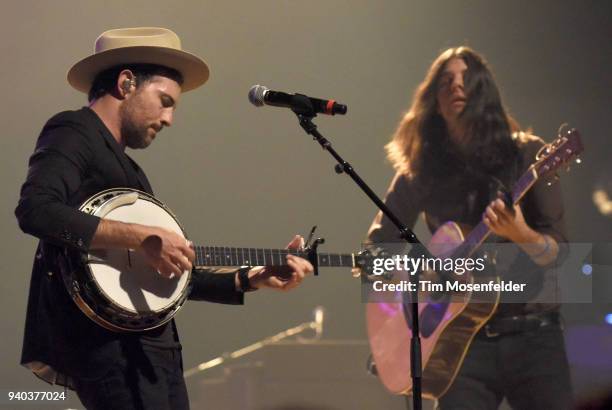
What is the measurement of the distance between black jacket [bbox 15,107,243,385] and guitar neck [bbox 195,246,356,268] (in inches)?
11.7

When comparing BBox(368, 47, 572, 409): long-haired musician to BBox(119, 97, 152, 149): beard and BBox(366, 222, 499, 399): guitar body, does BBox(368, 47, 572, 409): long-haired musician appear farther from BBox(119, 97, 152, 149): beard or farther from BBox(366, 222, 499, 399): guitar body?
BBox(119, 97, 152, 149): beard

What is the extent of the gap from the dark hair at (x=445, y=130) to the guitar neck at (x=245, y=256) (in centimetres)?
120

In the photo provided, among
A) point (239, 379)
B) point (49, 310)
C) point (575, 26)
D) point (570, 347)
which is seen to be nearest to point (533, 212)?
point (570, 347)

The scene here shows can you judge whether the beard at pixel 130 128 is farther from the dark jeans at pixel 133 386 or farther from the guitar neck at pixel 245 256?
the dark jeans at pixel 133 386

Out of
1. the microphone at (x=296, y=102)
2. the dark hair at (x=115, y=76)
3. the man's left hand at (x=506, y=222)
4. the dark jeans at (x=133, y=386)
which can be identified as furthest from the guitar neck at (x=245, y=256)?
the man's left hand at (x=506, y=222)

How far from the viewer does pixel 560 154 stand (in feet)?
12.9

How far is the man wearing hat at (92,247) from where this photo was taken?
2537 mm

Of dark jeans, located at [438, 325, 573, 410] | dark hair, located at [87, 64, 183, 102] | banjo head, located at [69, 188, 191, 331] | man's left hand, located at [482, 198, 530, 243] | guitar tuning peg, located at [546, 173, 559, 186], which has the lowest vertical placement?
dark jeans, located at [438, 325, 573, 410]

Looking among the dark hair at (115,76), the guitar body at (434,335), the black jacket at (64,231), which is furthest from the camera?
the guitar body at (434,335)

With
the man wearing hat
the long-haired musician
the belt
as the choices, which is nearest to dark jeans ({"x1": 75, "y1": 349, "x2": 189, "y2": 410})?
the man wearing hat

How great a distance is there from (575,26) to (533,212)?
3.43 feet

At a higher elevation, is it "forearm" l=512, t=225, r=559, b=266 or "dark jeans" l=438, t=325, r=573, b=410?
"forearm" l=512, t=225, r=559, b=266

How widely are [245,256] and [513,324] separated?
150cm

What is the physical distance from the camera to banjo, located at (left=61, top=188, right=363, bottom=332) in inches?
101
